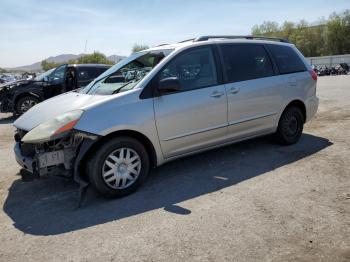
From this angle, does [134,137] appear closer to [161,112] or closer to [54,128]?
[161,112]

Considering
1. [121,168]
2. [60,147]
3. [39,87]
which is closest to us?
[60,147]

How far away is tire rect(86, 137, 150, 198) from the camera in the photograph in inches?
168

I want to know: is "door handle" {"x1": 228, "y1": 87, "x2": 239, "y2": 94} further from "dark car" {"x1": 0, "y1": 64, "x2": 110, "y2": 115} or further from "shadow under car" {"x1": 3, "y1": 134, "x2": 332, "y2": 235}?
"dark car" {"x1": 0, "y1": 64, "x2": 110, "y2": 115}

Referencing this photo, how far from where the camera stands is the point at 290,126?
20.5ft

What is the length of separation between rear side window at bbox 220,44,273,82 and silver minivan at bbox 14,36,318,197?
16mm

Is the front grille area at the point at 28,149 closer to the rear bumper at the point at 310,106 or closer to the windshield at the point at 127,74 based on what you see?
the windshield at the point at 127,74

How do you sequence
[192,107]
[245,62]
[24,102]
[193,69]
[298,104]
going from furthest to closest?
[24,102]
[298,104]
[245,62]
[193,69]
[192,107]

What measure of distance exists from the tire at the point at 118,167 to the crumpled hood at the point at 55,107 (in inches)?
23.6

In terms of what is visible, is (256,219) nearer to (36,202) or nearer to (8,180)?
(36,202)

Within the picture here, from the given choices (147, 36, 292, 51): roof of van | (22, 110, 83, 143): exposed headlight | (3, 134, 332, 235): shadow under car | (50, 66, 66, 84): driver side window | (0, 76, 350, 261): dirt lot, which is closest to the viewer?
(0, 76, 350, 261): dirt lot

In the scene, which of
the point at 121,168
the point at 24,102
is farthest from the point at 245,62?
the point at 24,102

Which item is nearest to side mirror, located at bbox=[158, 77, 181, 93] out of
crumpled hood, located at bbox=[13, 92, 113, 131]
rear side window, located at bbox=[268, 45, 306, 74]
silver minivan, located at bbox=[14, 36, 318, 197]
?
silver minivan, located at bbox=[14, 36, 318, 197]

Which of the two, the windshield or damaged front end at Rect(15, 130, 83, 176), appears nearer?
damaged front end at Rect(15, 130, 83, 176)

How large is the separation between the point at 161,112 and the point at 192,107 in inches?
18.9
